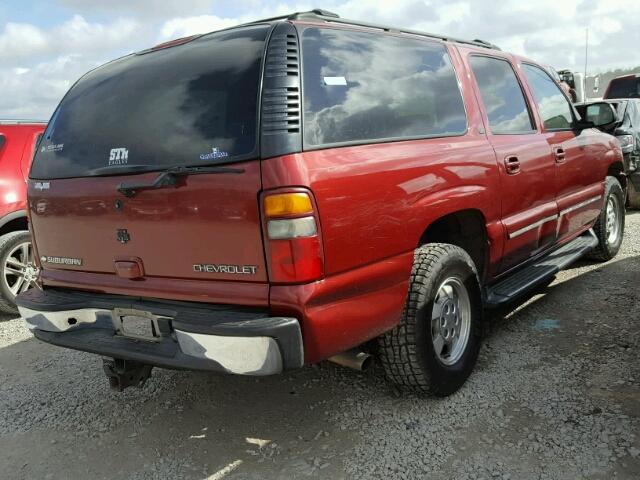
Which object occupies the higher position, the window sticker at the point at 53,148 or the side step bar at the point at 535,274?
the window sticker at the point at 53,148

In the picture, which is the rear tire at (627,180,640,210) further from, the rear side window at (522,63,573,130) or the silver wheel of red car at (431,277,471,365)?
the silver wheel of red car at (431,277,471,365)

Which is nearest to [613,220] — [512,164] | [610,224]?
[610,224]

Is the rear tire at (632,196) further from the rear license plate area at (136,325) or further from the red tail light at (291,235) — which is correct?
the rear license plate area at (136,325)

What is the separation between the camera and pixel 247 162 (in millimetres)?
2266

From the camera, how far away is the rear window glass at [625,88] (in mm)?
13621

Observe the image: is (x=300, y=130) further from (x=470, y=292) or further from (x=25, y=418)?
(x=25, y=418)

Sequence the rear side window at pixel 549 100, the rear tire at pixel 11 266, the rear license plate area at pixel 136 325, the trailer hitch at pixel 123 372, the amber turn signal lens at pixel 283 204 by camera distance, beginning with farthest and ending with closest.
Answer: the rear tire at pixel 11 266
the rear side window at pixel 549 100
the trailer hitch at pixel 123 372
the rear license plate area at pixel 136 325
the amber turn signal lens at pixel 283 204

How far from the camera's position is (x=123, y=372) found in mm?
2916

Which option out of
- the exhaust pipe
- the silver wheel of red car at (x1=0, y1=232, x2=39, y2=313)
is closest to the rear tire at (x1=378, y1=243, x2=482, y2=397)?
the exhaust pipe

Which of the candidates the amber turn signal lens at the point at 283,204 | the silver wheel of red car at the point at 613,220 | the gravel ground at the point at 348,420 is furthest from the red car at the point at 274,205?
the silver wheel of red car at the point at 613,220

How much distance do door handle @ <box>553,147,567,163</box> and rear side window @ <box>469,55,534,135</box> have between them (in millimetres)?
267

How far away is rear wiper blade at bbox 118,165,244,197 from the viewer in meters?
2.30

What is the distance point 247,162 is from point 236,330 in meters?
0.66

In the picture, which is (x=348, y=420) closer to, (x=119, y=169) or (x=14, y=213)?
(x=119, y=169)
